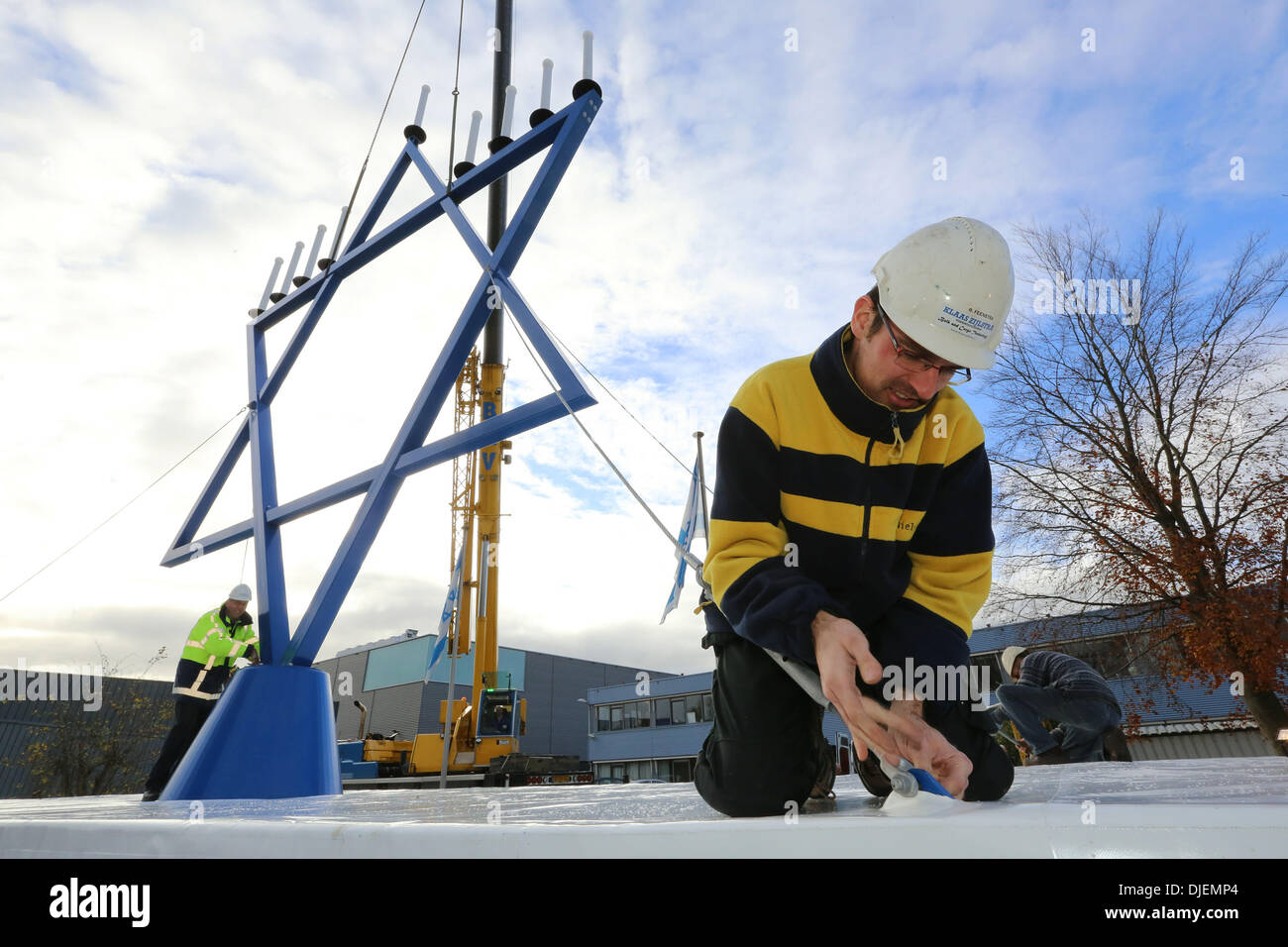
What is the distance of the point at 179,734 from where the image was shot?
4.79 m

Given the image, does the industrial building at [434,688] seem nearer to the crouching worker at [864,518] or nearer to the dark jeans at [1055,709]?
the dark jeans at [1055,709]

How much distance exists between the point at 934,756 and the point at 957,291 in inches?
31.4

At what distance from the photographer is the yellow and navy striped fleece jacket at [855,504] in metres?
1.53

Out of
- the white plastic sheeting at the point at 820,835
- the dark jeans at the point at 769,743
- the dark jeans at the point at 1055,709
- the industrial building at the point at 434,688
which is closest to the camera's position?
the white plastic sheeting at the point at 820,835

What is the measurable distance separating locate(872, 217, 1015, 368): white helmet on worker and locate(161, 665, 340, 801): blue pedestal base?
2.68 meters

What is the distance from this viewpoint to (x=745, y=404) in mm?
1599

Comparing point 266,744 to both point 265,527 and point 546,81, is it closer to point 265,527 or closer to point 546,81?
point 265,527

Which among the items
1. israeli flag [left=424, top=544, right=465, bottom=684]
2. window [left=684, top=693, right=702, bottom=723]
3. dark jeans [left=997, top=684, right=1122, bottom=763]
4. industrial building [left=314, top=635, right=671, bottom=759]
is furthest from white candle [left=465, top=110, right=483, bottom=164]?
industrial building [left=314, top=635, right=671, bottom=759]

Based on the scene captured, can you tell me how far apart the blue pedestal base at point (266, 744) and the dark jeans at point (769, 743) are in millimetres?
1938

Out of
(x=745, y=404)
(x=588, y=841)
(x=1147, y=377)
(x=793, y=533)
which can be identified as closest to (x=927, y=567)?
(x=793, y=533)

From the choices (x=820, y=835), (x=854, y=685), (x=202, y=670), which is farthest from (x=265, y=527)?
(x=820, y=835)

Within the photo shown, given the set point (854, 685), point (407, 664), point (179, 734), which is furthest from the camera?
point (407, 664)

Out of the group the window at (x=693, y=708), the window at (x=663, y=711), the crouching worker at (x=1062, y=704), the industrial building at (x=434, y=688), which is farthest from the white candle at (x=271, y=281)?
the industrial building at (x=434, y=688)
